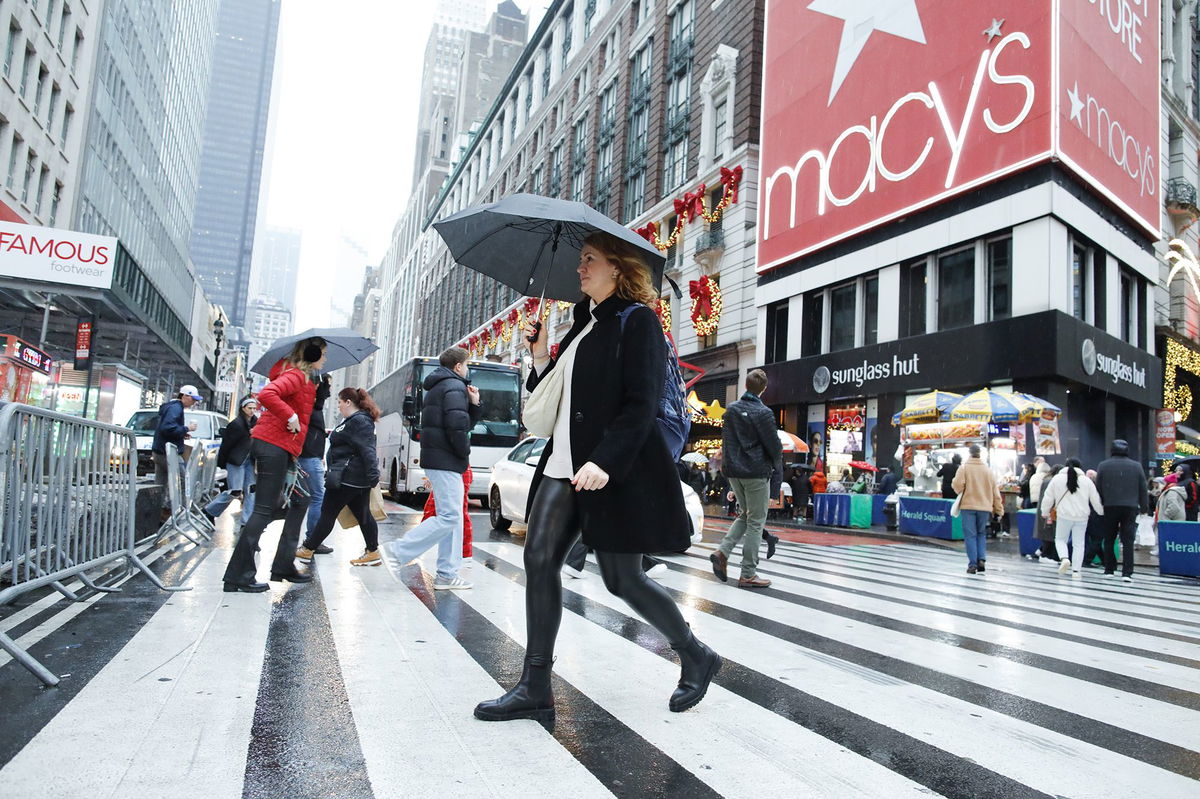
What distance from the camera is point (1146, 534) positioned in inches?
548

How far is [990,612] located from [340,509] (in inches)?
223

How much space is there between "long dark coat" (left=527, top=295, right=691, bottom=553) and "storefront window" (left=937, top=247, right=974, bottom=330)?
66.4ft

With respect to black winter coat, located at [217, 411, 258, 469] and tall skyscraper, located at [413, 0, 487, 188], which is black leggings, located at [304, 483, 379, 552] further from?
tall skyscraper, located at [413, 0, 487, 188]

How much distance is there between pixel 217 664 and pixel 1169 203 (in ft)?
100

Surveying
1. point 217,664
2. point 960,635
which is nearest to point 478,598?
point 217,664

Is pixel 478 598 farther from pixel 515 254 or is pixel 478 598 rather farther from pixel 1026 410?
pixel 1026 410

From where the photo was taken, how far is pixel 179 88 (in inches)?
1922

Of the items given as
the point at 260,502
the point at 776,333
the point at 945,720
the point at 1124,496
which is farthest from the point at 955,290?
the point at 945,720

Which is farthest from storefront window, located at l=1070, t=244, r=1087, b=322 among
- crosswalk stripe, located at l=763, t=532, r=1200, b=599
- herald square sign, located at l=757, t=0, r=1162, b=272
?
crosswalk stripe, located at l=763, t=532, r=1200, b=599

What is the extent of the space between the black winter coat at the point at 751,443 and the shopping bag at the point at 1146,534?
9849 mm

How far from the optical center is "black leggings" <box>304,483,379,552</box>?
735cm

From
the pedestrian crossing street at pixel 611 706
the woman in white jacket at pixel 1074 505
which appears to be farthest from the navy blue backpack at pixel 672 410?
the woman in white jacket at pixel 1074 505

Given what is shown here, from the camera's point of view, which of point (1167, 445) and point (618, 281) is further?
point (1167, 445)

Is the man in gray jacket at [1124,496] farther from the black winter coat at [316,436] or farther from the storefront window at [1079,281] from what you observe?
the storefront window at [1079,281]
